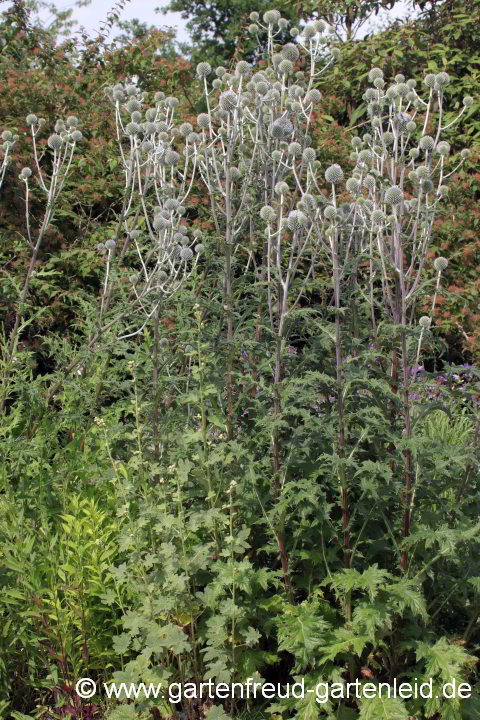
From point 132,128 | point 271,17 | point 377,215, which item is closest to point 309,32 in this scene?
point 271,17

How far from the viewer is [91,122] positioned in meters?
6.86

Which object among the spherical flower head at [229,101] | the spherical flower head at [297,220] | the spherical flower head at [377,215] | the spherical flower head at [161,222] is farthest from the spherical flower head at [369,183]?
the spherical flower head at [161,222]

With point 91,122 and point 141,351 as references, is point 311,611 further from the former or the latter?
point 91,122

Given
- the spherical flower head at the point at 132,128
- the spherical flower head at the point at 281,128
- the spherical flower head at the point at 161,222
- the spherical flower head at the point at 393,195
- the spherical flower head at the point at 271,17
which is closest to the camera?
the spherical flower head at the point at 393,195

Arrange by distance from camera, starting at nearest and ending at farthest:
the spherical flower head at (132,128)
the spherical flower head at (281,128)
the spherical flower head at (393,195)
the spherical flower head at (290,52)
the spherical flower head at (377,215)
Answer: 1. the spherical flower head at (393,195)
2. the spherical flower head at (377,215)
3. the spherical flower head at (281,128)
4. the spherical flower head at (290,52)
5. the spherical flower head at (132,128)

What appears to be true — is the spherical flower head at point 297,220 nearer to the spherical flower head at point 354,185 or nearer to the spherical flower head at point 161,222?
the spherical flower head at point 354,185

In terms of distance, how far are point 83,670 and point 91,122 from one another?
16.8 feet

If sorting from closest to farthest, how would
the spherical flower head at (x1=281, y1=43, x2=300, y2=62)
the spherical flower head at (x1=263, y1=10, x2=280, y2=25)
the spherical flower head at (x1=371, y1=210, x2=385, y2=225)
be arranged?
1. the spherical flower head at (x1=371, y1=210, x2=385, y2=225)
2. the spherical flower head at (x1=281, y1=43, x2=300, y2=62)
3. the spherical flower head at (x1=263, y1=10, x2=280, y2=25)

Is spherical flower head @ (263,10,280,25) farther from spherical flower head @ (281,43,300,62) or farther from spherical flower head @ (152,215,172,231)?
spherical flower head @ (152,215,172,231)

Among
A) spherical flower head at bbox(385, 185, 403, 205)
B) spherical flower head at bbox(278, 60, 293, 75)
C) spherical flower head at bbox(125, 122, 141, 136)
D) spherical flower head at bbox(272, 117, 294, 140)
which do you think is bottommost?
spherical flower head at bbox(385, 185, 403, 205)

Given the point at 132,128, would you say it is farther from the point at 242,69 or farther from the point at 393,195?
the point at 393,195

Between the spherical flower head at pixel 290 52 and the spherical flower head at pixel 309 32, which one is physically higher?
the spherical flower head at pixel 309 32

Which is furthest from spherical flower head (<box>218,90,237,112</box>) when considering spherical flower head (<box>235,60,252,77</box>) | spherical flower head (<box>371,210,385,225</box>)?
spherical flower head (<box>371,210,385,225</box>)

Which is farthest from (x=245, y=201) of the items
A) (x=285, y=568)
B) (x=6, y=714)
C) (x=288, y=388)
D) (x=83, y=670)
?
(x=6, y=714)
